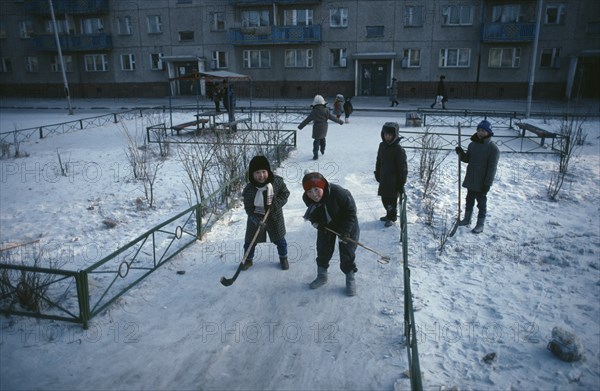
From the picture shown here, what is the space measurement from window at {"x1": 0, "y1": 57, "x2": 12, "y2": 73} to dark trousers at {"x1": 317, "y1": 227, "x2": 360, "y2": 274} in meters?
40.1

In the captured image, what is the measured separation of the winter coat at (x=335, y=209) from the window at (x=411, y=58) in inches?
1010

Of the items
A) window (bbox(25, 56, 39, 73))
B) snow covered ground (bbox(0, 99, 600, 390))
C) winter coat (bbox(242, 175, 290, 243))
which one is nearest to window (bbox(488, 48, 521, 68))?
snow covered ground (bbox(0, 99, 600, 390))

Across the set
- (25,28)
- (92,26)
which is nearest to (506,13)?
(92,26)

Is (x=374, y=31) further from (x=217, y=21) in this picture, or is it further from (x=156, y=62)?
(x=156, y=62)

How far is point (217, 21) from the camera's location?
30.0m

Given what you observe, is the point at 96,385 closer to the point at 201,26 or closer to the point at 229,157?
the point at 229,157

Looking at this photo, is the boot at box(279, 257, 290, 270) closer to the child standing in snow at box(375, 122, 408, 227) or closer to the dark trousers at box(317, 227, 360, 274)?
the dark trousers at box(317, 227, 360, 274)

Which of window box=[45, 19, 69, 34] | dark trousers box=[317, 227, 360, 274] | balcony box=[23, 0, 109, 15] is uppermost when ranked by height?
balcony box=[23, 0, 109, 15]

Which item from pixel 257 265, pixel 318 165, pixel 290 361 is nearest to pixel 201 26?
pixel 318 165

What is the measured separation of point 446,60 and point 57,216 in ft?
84.7

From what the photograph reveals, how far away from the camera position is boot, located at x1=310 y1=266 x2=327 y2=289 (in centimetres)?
471

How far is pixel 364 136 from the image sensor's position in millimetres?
13859

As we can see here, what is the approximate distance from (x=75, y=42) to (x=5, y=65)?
7740 mm

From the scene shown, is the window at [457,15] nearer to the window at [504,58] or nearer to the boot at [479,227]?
the window at [504,58]
